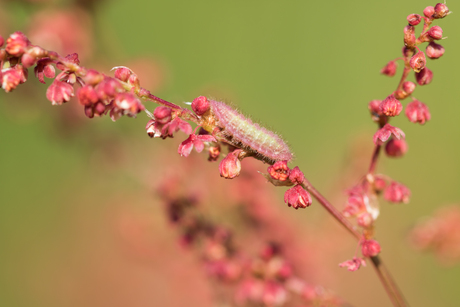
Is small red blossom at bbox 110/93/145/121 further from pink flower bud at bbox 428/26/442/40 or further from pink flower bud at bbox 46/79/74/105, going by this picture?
pink flower bud at bbox 428/26/442/40

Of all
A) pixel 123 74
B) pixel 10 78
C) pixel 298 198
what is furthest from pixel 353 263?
pixel 10 78

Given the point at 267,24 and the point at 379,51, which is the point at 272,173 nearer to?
the point at 379,51

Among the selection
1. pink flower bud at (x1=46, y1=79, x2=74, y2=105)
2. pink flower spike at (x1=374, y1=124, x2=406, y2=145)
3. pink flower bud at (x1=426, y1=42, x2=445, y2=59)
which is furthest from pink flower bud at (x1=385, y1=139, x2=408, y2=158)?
pink flower bud at (x1=46, y1=79, x2=74, y2=105)

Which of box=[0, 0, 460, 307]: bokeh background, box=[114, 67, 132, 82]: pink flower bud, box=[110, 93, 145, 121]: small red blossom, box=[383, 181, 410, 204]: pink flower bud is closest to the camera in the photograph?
box=[110, 93, 145, 121]: small red blossom

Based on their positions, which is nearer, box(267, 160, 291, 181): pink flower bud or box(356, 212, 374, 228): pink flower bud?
box(267, 160, 291, 181): pink flower bud

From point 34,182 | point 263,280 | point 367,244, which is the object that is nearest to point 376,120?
point 367,244
